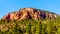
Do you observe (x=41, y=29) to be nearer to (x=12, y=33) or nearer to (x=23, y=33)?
(x=12, y=33)

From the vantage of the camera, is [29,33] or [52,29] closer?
[52,29]

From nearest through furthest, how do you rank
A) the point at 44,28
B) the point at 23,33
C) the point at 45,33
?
1. the point at 45,33
2. the point at 44,28
3. the point at 23,33

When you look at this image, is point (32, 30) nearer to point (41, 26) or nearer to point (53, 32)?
point (41, 26)

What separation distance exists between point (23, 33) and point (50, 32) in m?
42.2

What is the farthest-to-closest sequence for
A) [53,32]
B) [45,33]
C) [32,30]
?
1. [32,30]
2. [45,33]
3. [53,32]

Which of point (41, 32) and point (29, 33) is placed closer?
point (41, 32)

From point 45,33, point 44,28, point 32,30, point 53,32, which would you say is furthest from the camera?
point 32,30

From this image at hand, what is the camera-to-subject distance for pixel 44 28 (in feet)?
360

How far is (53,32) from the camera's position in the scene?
9306cm

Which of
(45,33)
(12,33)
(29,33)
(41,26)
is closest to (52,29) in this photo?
(45,33)

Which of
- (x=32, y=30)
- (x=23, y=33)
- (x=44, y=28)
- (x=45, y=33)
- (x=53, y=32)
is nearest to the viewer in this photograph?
(x=53, y=32)

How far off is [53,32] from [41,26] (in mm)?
18016

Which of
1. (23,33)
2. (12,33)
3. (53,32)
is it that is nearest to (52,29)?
(53,32)

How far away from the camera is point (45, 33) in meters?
103
